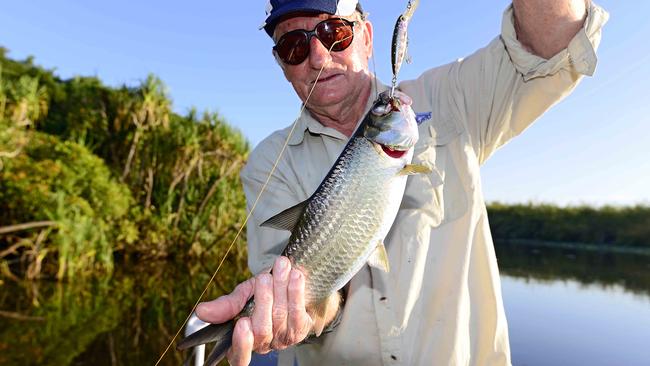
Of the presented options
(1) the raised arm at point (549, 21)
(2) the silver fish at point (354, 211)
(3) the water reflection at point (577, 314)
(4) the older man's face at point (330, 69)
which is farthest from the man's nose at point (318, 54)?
(3) the water reflection at point (577, 314)

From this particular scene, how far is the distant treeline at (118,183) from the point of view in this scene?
49.8 ft

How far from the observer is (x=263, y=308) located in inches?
87.9

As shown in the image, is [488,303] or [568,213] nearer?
[488,303]

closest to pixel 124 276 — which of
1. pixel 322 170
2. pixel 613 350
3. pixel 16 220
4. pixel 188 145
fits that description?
pixel 16 220

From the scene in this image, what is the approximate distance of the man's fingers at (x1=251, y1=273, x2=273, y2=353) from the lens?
2232mm

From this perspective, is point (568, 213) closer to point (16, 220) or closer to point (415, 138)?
point (16, 220)

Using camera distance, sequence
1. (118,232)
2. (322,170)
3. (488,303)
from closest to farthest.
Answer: (488,303) < (322,170) < (118,232)

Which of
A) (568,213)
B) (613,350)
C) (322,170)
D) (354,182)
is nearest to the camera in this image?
(354,182)

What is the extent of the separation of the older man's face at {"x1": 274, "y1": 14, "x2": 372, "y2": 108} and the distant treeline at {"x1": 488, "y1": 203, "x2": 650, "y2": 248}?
127 ft

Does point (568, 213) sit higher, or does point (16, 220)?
point (568, 213)

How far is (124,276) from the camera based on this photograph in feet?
54.0

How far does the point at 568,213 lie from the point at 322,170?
43423mm

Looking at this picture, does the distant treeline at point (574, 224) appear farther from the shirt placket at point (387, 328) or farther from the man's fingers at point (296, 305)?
the man's fingers at point (296, 305)

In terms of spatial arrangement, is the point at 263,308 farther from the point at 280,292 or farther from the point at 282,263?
the point at 282,263
